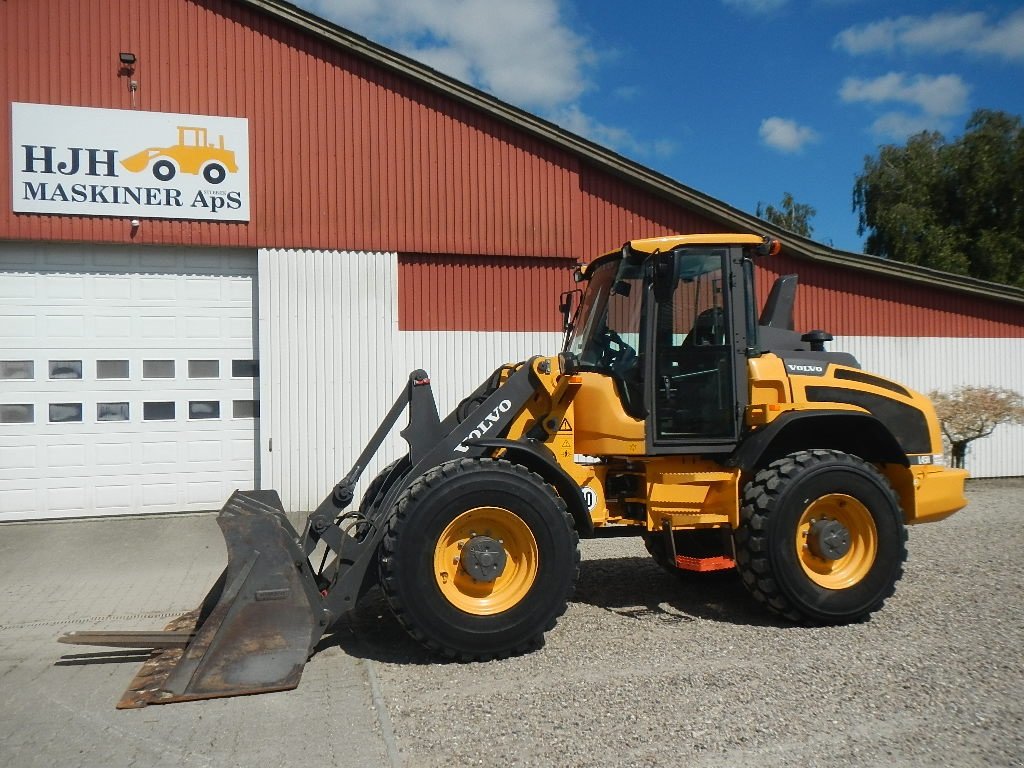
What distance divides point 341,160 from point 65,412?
16.1 ft

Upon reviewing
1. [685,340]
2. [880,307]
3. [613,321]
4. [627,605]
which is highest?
[880,307]

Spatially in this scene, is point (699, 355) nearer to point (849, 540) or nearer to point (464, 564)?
point (849, 540)

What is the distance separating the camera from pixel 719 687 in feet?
15.3

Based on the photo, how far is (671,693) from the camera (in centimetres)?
459

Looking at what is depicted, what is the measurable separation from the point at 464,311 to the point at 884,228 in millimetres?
21418

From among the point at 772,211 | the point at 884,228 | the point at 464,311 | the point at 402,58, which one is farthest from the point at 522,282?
the point at 772,211

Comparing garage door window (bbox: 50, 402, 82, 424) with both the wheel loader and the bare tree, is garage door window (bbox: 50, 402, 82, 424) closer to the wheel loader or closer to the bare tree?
the wheel loader

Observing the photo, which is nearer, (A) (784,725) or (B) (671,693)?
(A) (784,725)

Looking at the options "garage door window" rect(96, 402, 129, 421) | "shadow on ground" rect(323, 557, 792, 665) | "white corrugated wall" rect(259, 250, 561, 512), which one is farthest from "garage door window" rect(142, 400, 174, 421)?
"shadow on ground" rect(323, 557, 792, 665)

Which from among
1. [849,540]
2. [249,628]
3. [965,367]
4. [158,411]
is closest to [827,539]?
[849,540]

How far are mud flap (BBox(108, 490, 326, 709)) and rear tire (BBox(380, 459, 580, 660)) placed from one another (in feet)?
1.79

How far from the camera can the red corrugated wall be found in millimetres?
10352

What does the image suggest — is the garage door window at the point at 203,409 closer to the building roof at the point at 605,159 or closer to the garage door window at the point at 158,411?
the garage door window at the point at 158,411

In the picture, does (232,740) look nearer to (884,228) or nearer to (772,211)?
(884,228)
